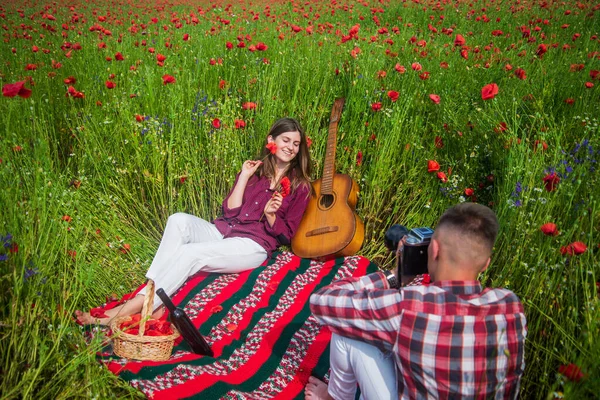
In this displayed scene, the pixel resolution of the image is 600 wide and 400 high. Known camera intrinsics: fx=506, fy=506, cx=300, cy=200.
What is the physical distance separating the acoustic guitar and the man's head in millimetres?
1631

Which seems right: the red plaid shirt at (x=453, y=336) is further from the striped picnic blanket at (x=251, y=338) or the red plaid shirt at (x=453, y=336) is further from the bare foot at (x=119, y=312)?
the bare foot at (x=119, y=312)

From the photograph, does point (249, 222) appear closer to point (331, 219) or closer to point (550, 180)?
point (331, 219)

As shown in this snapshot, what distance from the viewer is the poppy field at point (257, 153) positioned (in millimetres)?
2000

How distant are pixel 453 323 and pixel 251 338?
1485mm

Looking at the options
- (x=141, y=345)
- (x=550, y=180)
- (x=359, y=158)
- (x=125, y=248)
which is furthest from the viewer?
(x=359, y=158)

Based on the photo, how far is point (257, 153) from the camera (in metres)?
4.03

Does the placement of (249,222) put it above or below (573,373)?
below

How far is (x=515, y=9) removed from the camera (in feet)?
22.1

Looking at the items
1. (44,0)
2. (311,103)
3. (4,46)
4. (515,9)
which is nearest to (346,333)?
(311,103)

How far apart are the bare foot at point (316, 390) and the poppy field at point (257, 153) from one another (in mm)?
768

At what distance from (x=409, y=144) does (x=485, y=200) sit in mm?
641

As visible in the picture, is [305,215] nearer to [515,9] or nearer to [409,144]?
[409,144]

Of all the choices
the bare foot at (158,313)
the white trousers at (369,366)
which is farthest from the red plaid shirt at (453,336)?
the bare foot at (158,313)

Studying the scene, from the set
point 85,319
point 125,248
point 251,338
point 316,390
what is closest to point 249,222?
point 125,248
